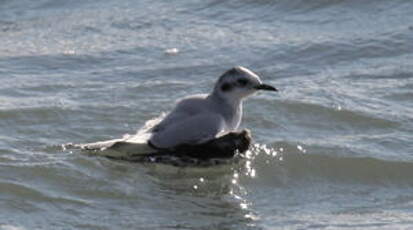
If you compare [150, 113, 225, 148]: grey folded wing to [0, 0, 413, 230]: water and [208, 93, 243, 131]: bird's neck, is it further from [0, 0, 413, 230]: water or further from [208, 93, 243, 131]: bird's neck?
[208, 93, 243, 131]: bird's neck

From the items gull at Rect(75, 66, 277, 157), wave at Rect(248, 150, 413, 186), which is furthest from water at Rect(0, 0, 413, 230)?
gull at Rect(75, 66, 277, 157)

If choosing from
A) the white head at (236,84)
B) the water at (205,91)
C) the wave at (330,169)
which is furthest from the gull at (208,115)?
the wave at (330,169)

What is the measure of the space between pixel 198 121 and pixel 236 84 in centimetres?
84

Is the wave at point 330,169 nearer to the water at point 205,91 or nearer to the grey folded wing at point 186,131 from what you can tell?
the water at point 205,91

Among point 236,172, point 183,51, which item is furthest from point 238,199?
point 183,51

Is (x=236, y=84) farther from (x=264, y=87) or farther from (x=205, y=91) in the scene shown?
(x=205, y=91)

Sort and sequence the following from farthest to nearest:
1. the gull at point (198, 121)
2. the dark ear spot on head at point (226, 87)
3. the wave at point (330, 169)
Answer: the dark ear spot on head at point (226, 87) → the wave at point (330, 169) → the gull at point (198, 121)

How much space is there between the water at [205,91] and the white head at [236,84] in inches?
19.8

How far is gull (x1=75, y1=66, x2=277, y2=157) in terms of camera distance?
9.95 metres

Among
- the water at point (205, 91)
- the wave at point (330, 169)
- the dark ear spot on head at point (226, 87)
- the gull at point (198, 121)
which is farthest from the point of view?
the dark ear spot on head at point (226, 87)

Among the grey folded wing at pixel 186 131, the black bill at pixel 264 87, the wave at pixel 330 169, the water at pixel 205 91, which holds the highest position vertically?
the black bill at pixel 264 87

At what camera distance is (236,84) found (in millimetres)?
10922

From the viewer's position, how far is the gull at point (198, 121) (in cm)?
995

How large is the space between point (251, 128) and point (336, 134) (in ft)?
2.72
